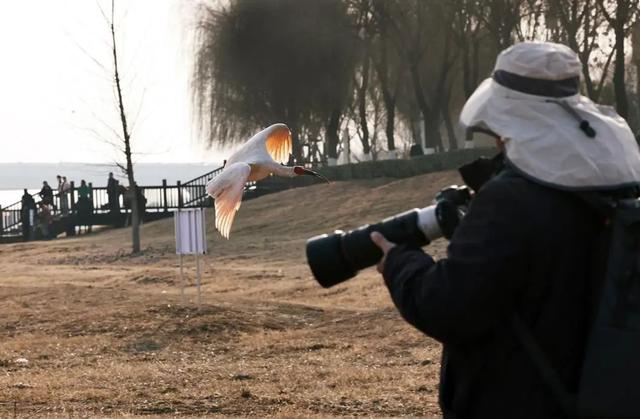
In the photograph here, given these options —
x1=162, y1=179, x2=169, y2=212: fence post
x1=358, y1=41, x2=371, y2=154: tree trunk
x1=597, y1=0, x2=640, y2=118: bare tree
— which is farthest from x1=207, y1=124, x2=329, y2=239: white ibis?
x1=358, y1=41, x2=371, y2=154: tree trunk

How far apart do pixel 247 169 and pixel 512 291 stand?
15.0 feet

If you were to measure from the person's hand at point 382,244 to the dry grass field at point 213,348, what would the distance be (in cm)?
501

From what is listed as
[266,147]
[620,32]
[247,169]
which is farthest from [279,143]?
[620,32]

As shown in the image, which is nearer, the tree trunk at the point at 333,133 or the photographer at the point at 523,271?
the photographer at the point at 523,271

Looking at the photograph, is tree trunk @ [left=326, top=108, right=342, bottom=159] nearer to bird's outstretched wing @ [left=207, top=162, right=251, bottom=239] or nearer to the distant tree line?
the distant tree line

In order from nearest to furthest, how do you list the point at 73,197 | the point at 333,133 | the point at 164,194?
the point at 73,197 < the point at 164,194 < the point at 333,133

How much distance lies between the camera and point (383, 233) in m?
3.73

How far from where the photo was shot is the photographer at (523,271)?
340 cm

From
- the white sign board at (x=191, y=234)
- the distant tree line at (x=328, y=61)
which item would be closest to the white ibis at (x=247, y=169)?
the white sign board at (x=191, y=234)

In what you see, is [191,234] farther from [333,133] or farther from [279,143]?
[333,133]

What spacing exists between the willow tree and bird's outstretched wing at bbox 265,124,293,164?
4070 centimetres

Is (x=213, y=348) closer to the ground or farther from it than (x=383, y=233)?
closer to the ground

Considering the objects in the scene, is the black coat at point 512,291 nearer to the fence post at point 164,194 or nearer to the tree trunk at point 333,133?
the fence post at point 164,194

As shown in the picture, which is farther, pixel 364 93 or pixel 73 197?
pixel 364 93
